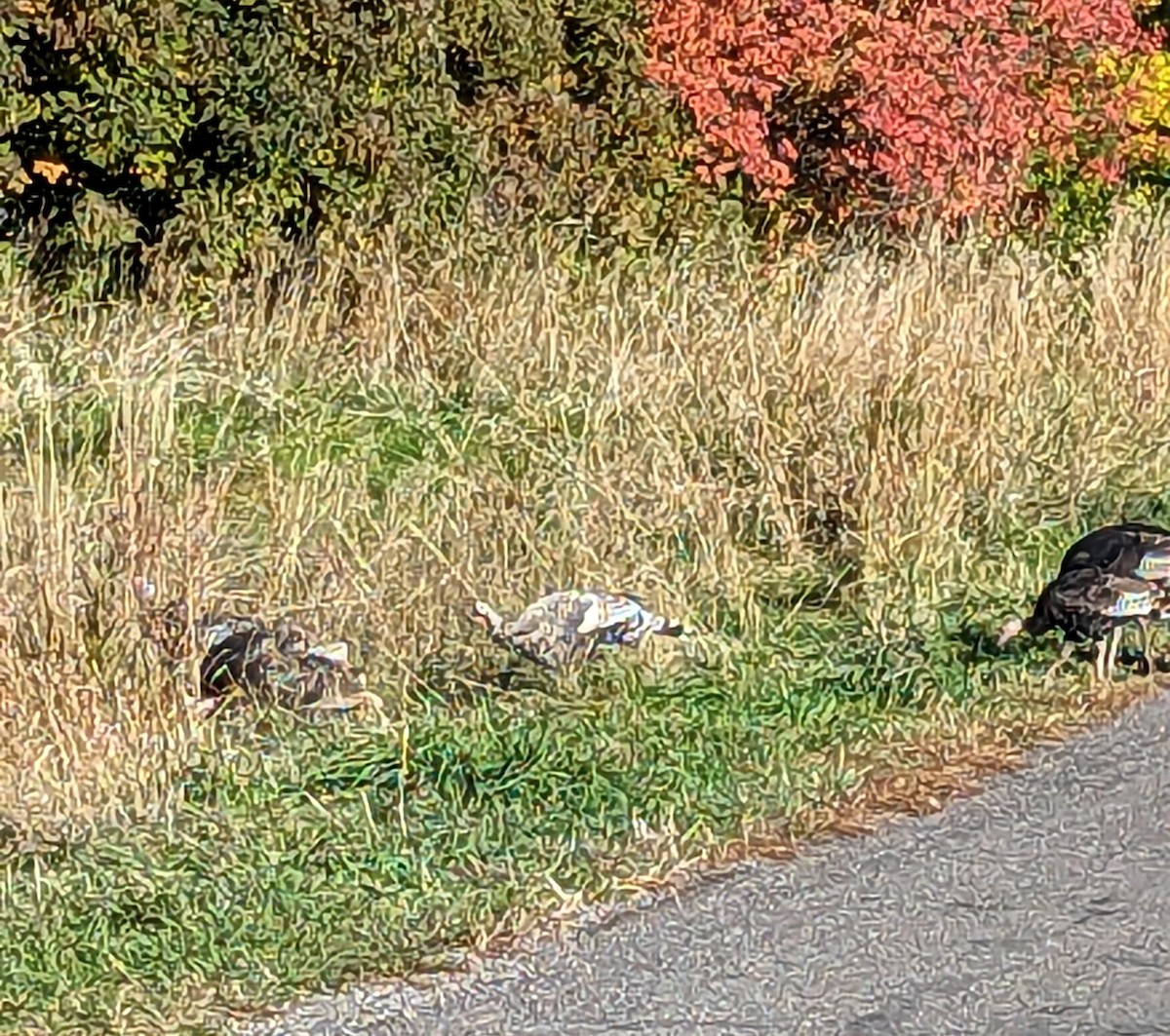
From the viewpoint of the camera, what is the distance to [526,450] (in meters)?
7.95

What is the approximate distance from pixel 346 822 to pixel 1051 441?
3997mm

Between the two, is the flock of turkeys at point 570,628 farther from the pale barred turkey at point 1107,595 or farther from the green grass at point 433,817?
the green grass at point 433,817

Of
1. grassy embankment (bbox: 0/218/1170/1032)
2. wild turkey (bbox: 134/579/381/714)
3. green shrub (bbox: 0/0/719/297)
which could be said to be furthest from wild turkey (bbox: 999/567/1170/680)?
green shrub (bbox: 0/0/719/297)

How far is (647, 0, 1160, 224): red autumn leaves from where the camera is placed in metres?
11.7

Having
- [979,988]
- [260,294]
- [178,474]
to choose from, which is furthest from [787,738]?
[260,294]

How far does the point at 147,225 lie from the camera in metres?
11.7

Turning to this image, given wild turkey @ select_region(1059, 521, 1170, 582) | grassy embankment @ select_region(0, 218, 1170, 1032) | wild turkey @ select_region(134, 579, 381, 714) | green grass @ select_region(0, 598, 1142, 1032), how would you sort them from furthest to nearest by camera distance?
wild turkey @ select_region(1059, 521, 1170, 582) < wild turkey @ select_region(134, 579, 381, 714) < grassy embankment @ select_region(0, 218, 1170, 1032) < green grass @ select_region(0, 598, 1142, 1032)

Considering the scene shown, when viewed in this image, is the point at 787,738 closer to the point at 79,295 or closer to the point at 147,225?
the point at 79,295

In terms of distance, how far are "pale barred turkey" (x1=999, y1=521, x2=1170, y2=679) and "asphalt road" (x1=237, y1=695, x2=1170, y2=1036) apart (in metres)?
1.17

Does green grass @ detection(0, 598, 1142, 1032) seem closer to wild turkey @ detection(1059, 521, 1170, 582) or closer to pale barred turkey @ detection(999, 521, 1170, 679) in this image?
pale barred turkey @ detection(999, 521, 1170, 679)

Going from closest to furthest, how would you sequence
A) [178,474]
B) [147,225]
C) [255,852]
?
[255,852]
[178,474]
[147,225]

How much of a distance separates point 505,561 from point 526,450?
0.97m

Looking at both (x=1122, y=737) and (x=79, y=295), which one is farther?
(x=79, y=295)

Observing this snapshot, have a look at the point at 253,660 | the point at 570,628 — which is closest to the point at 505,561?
the point at 570,628
